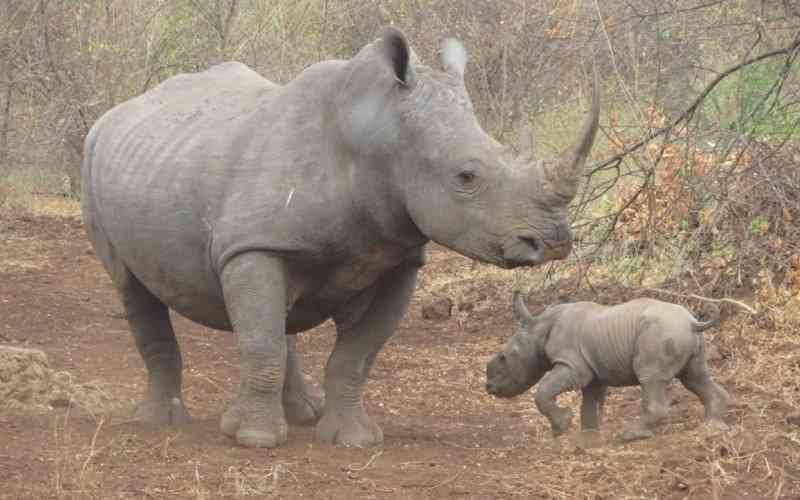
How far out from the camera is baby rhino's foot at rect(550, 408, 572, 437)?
22.7 feet

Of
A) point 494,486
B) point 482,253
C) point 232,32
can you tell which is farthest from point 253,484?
point 232,32

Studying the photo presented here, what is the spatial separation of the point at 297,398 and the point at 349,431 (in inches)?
36.1

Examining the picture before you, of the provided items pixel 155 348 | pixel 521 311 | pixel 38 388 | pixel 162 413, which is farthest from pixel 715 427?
pixel 38 388

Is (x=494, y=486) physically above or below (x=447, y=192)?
below

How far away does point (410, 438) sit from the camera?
7.08 meters

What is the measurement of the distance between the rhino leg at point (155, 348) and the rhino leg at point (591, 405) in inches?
73.9

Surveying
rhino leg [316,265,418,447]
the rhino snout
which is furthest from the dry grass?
the rhino snout

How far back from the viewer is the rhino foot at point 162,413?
738 cm

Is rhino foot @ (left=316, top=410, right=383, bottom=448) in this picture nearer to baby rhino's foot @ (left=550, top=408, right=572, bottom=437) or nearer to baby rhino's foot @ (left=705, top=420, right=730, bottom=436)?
baby rhino's foot @ (left=550, top=408, right=572, bottom=437)

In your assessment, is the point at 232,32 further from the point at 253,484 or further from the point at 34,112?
the point at 253,484

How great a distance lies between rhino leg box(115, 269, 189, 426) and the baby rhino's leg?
1.73m

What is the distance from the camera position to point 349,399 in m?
6.97

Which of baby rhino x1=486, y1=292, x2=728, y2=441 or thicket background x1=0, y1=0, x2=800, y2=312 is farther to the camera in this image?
thicket background x1=0, y1=0, x2=800, y2=312

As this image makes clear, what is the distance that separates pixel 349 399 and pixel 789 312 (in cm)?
337
